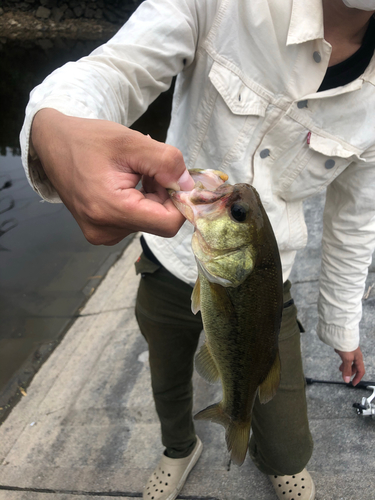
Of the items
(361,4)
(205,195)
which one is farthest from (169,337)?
(361,4)

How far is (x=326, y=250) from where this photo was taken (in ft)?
6.83

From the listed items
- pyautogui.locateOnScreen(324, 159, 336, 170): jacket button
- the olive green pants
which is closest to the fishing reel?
the olive green pants

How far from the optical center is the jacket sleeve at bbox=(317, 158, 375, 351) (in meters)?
1.84

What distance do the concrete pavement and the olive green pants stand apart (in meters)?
0.45

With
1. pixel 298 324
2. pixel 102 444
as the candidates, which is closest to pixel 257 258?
pixel 298 324

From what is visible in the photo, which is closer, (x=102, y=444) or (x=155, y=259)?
(x=155, y=259)

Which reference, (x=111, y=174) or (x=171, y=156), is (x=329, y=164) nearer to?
(x=171, y=156)

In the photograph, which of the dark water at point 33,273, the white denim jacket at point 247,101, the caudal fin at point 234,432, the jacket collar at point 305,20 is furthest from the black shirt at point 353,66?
the dark water at point 33,273

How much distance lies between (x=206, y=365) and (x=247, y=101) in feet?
3.46

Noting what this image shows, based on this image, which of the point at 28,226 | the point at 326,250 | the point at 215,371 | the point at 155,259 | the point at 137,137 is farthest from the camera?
the point at 28,226

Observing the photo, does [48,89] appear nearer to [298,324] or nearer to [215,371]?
[215,371]

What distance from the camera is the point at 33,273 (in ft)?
16.3

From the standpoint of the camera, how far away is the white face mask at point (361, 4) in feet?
4.24

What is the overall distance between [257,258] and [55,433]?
238 centimetres
